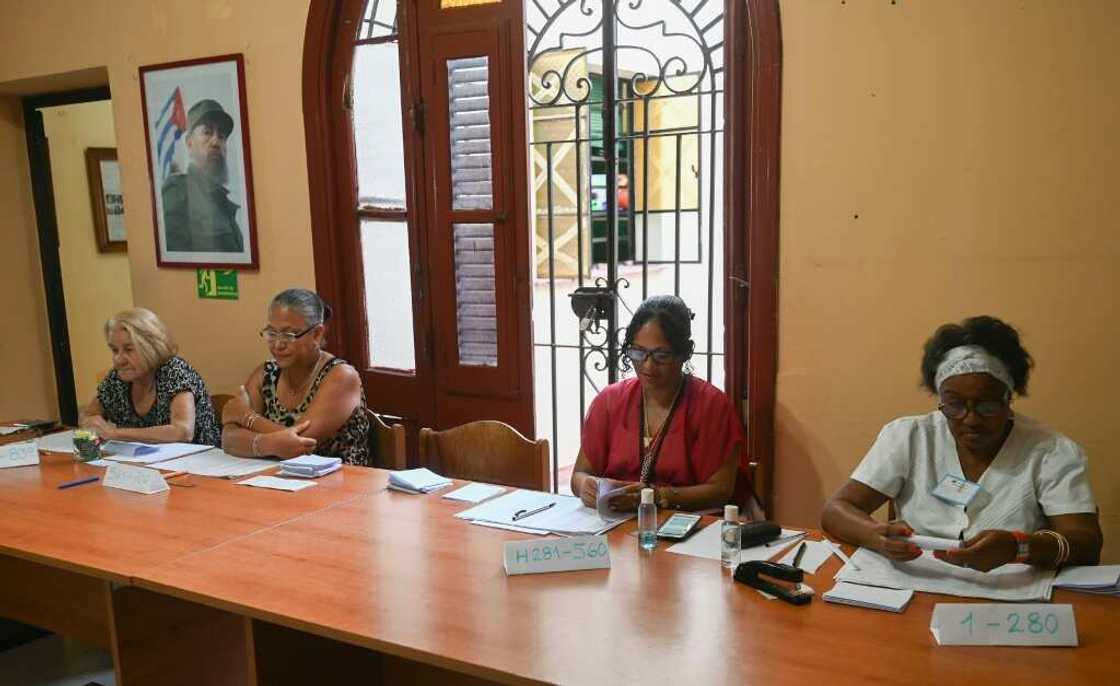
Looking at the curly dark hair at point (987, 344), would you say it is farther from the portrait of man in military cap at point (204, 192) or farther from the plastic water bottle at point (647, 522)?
the portrait of man in military cap at point (204, 192)

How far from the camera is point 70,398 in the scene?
5203 mm

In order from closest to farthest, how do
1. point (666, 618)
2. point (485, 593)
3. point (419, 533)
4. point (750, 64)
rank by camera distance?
1. point (666, 618)
2. point (485, 593)
3. point (419, 533)
4. point (750, 64)

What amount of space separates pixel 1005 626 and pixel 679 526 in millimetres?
785

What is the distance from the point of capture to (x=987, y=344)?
2.08 m

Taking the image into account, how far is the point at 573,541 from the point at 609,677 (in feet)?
1.62

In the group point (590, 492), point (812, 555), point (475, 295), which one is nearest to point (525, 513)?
point (590, 492)

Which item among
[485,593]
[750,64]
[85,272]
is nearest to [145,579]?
[485,593]

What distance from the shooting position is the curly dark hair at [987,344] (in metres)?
2.07

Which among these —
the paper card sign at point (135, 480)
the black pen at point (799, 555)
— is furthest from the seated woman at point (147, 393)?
the black pen at point (799, 555)

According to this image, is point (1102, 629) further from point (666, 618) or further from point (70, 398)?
point (70, 398)

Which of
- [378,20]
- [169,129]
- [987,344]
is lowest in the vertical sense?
[987,344]

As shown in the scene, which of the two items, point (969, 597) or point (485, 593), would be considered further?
point (485, 593)

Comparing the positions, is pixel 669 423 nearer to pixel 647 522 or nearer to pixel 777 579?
pixel 647 522

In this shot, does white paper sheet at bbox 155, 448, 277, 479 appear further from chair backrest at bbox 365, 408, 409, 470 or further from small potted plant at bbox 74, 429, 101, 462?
chair backrest at bbox 365, 408, 409, 470
